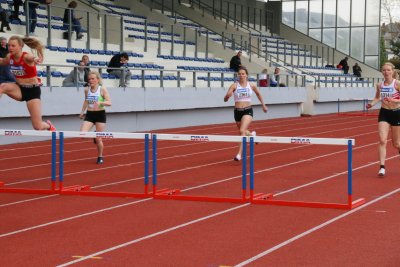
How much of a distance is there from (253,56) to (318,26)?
1755cm

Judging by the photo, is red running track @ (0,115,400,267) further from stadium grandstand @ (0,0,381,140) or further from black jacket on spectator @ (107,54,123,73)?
black jacket on spectator @ (107,54,123,73)

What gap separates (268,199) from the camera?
→ 1066 centimetres

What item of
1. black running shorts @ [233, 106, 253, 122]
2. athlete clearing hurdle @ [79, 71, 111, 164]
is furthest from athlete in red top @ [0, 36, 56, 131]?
black running shorts @ [233, 106, 253, 122]

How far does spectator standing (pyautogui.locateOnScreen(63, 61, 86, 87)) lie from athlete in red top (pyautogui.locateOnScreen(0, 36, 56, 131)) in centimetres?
1049

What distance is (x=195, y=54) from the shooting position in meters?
34.3

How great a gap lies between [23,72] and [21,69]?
2.1 inches

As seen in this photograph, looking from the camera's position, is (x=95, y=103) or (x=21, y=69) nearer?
(x=21, y=69)

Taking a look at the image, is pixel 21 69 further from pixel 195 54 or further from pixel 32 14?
pixel 195 54

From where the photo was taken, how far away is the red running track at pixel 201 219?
7.27m

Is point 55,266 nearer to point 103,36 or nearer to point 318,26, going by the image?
point 103,36

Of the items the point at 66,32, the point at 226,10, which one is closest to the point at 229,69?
the point at 66,32

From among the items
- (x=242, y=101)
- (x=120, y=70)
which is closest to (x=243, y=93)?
(x=242, y=101)

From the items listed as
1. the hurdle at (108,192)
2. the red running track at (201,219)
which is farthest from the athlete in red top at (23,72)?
the red running track at (201,219)

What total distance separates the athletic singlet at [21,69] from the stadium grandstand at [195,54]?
28.2 ft
